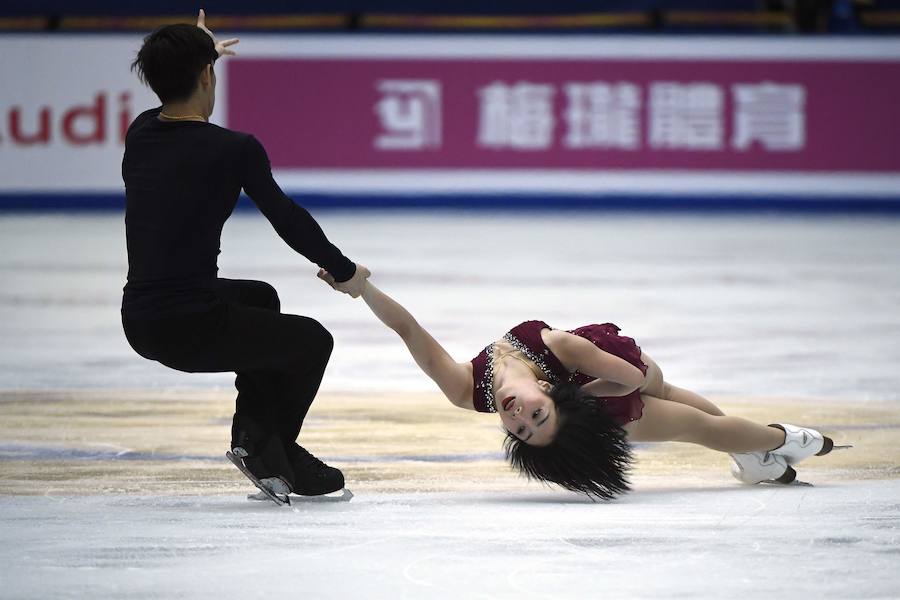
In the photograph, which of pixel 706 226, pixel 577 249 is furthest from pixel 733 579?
pixel 706 226

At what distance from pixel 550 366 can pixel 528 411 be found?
31cm

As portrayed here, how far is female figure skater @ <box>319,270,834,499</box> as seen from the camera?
13.1 ft

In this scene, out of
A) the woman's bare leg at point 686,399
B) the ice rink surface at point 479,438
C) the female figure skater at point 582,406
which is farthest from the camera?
the woman's bare leg at point 686,399

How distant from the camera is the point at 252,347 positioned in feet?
13.0

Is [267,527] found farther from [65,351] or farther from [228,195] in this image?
[65,351]

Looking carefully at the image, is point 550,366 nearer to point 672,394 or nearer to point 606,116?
point 672,394

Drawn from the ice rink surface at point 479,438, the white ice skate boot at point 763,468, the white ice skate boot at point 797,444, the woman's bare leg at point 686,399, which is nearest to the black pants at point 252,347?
the ice rink surface at point 479,438

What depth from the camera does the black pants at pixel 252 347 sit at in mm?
3908

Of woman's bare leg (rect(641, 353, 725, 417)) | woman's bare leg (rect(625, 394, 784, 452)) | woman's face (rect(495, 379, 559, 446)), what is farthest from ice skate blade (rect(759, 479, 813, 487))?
woman's face (rect(495, 379, 559, 446))

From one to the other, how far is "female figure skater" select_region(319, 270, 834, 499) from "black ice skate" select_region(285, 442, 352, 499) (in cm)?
40

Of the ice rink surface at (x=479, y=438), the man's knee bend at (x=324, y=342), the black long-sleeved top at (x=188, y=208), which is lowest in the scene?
the ice rink surface at (x=479, y=438)

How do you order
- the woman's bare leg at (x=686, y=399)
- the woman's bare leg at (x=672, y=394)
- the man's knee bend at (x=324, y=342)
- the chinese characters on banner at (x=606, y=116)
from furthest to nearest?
the chinese characters on banner at (x=606, y=116) → the woman's bare leg at (x=686, y=399) → the woman's bare leg at (x=672, y=394) → the man's knee bend at (x=324, y=342)

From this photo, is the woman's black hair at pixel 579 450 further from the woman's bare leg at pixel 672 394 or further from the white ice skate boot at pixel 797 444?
the white ice skate boot at pixel 797 444

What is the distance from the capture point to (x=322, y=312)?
8148 millimetres
